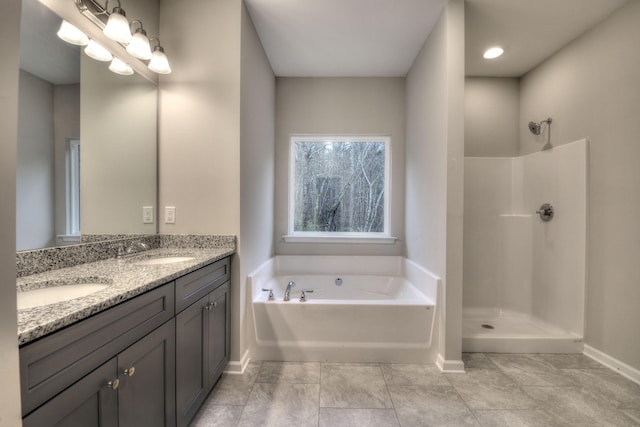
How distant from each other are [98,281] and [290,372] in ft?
4.43

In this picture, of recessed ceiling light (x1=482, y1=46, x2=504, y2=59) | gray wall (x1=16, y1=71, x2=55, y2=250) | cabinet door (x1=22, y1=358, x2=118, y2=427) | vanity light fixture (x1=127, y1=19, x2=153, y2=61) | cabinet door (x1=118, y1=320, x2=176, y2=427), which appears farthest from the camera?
recessed ceiling light (x1=482, y1=46, x2=504, y2=59)

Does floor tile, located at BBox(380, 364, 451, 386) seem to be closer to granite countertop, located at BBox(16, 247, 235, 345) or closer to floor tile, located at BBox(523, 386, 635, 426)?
floor tile, located at BBox(523, 386, 635, 426)

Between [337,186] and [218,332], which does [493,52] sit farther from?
[218,332]

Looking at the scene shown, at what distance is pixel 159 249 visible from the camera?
1.81 meters

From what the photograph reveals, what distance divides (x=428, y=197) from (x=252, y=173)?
1.46 metres

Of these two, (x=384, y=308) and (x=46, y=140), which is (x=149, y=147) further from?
(x=384, y=308)

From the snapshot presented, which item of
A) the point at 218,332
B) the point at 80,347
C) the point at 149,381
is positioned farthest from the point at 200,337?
the point at 80,347

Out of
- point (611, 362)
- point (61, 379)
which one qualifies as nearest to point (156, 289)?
point (61, 379)

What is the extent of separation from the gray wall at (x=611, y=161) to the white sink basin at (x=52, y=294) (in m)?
3.13

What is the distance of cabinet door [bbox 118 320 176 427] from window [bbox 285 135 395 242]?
1946 mm

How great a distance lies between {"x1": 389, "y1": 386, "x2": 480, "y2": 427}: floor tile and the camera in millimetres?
1444

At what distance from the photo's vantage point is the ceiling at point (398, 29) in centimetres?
189

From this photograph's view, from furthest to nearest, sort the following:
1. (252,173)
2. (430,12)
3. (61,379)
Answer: (252,173)
(430,12)
(61,379)

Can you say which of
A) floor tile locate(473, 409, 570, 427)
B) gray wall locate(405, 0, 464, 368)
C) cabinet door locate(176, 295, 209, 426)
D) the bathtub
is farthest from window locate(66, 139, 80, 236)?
floor tile locate(473, 409, 570, 427)
